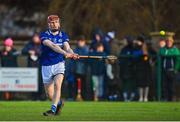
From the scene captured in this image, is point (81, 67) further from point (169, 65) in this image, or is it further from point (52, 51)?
point (52, 51)

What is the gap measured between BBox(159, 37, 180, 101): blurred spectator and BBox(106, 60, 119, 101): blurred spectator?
5.16 ft

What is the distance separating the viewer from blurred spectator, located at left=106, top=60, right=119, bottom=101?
87.7 feet

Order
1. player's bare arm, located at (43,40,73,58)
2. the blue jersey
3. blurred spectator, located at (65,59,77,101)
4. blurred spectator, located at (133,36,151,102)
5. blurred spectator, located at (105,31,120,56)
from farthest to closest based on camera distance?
blurred spectator, located at (105,31,120,56)
blurred spectator, located at (65,59,77,101)
blurred spectator, located at (133,36,151,102)
the blue jersey
player's bare arm, located at (43,40,73,58)

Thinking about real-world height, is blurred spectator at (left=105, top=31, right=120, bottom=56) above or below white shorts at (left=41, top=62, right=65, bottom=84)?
above

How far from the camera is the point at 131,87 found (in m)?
26.8

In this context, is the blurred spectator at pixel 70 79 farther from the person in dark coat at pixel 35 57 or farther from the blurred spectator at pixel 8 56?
the blurred spectator at pixel 8 56

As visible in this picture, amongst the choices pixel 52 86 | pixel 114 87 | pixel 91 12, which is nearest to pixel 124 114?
pixel 52 86

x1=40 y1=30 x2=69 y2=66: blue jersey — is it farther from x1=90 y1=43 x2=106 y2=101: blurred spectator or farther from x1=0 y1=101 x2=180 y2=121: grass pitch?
x1=90 y1=43 x2=106 y2=101: blurred spectator

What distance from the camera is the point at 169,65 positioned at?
2681 centimetres

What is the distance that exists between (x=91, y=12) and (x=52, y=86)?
20.6m

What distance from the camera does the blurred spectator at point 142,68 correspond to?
86.9 ft

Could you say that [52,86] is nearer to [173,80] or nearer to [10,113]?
[10,113]

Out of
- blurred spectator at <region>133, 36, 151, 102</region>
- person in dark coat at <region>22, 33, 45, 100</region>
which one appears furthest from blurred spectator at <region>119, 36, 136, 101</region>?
person in dark coat at <region>22, 33, 45, 100</region>

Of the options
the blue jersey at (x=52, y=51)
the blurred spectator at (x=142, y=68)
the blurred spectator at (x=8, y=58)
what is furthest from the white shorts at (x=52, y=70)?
the blurred spectator at (x=8, y=58)
